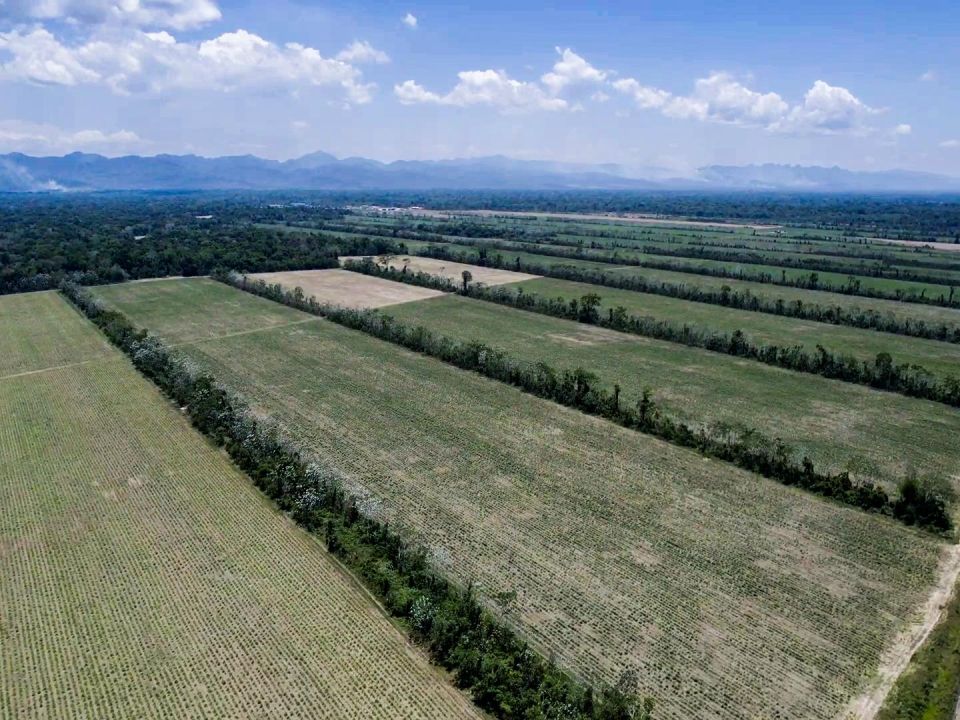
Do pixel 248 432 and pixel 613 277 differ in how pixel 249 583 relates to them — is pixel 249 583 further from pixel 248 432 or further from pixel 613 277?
pixel 613 277

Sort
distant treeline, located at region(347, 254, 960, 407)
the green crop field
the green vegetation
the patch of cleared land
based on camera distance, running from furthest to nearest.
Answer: the patch of cleared land, the green crop field, distant treeline, located at region(347, 254, 960, 407), the green vegetation

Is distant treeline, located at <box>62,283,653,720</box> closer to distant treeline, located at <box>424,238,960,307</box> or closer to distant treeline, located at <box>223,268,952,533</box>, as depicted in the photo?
distant treeline, located at <box>223,268,952,533</box>

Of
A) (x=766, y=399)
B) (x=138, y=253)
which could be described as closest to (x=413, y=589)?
(x=766, y=399)

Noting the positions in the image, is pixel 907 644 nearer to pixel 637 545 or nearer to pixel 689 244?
pixel 637 545

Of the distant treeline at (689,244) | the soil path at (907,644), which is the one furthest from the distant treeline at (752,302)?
the soil path at (907,644)

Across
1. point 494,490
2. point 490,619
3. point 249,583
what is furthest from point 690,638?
point 249,583

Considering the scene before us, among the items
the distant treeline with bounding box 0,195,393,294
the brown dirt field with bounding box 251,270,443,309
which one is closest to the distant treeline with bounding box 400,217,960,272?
the distant treeline with bounding box 0,195,393,294
